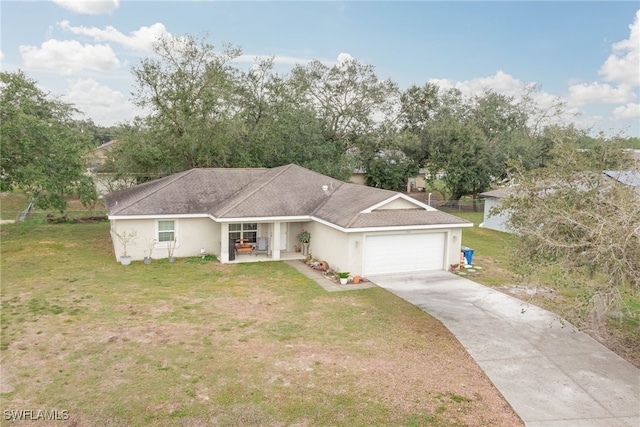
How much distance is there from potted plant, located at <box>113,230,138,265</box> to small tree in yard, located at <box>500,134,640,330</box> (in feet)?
48.3

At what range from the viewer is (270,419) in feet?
23.1

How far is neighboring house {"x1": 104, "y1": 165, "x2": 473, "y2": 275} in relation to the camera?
1647 cm

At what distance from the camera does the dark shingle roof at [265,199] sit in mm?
17000

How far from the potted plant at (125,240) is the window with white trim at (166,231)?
1.03m

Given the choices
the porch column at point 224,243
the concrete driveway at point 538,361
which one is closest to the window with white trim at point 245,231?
the porch column at point 224,243

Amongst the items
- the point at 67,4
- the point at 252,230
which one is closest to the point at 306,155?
the point at 252,230

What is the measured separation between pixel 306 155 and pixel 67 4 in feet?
53.4

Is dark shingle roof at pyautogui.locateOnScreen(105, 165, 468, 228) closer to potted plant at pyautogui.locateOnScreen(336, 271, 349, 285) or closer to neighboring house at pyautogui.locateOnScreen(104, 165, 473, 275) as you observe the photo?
neighboring house at pyautogui.locateOnScreen(104, 165, 473, 275)

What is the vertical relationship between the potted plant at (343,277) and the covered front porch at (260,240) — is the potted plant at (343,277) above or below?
below

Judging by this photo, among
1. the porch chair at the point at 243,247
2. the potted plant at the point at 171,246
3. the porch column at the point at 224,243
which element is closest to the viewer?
the porch column at the point at 224,243

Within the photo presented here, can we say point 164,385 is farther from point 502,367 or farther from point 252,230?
point 252,230

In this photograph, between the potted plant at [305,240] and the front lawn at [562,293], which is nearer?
the front lawn at [562,293]

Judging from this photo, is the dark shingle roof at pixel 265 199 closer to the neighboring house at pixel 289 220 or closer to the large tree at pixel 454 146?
the neighboring house at pixel 289 220

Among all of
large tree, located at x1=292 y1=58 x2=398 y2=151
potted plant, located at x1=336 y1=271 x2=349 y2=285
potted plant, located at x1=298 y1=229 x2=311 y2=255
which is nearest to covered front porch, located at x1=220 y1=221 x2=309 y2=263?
potted plant, located at x1=298 y1=229 x2=311 y2=255
